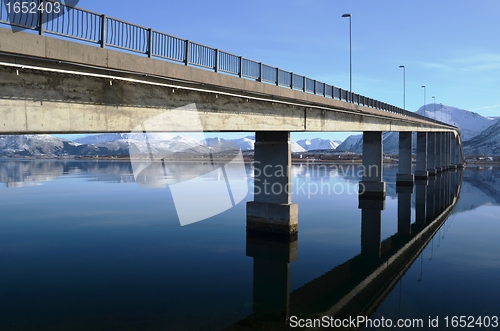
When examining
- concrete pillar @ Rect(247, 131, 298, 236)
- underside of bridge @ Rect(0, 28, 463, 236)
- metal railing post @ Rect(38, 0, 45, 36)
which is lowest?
concrete pillar @ Rect(247, 131, 298, 236)

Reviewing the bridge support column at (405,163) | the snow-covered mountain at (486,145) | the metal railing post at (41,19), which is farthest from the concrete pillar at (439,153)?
the snow-covered mountain at (486,145)

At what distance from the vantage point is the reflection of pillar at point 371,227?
894 inches

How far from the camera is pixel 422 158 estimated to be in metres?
64.1

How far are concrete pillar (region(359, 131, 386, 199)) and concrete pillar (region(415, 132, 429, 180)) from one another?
24787mm

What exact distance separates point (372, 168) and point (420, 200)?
281 inches

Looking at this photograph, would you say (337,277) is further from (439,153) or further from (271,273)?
(439,153)

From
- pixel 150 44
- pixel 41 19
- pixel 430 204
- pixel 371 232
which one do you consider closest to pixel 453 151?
pixel 430 204

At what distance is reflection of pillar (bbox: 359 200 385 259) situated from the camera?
74.5ft

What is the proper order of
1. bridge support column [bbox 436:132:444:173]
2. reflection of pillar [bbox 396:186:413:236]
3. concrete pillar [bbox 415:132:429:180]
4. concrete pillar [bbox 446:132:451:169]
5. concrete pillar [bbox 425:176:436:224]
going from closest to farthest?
reflection of pillar [bbox 396:186:413:236] < concrete pillar [bbox 425:176:436:224] < concrete pillar [bbox 415:132:429:180] < bridge support column [bbox 436:132:444:173] < concrete pillar [bbox 446:132:451:169]

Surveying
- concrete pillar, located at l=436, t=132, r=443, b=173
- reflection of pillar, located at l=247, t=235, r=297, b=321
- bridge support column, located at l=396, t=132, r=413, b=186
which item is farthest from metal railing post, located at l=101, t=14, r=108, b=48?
concrete pillar, located at l=436, t=132, r=443, b=173

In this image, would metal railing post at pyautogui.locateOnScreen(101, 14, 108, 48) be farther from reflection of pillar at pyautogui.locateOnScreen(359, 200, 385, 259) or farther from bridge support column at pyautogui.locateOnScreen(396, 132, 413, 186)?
bridge support column at pyautogui.locateOnScreen(396, 132, 413, 186)

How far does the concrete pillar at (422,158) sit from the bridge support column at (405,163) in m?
9.30

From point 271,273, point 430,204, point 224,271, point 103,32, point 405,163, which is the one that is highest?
point 103,32

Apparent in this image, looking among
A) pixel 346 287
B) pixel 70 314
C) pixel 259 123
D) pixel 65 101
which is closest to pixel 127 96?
pixel 65 101
